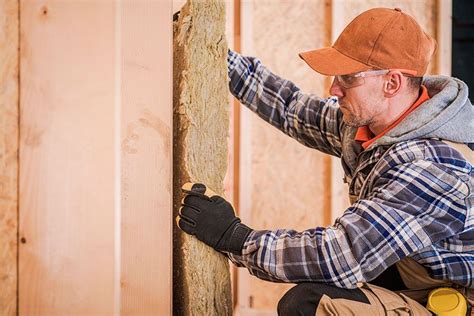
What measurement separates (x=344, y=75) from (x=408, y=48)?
20 cm

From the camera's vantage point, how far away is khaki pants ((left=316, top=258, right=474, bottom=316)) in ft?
4.66

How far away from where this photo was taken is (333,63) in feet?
5.28

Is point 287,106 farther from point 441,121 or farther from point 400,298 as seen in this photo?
point 400,298

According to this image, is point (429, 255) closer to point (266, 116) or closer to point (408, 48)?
point (408, 48)

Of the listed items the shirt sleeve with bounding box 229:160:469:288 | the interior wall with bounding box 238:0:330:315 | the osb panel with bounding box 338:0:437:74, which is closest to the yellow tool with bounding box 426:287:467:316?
the shirt sleeve with bounding box 229:160:469:288

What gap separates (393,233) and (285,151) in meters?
1.77

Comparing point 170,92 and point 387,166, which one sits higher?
point 170,92

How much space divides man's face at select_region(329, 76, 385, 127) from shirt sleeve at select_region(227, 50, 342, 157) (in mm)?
247

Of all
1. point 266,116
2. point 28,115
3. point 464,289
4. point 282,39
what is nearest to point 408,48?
point 266,116

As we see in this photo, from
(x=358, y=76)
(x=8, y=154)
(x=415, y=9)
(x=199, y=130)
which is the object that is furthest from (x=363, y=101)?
(x=415, y=9)

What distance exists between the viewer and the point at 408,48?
158 cm

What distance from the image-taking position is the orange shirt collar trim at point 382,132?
163cm

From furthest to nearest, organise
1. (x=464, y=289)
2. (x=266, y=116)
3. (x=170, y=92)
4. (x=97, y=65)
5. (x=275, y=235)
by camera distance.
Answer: (x=266, y=116)
(x=464, y=289)
(x=275, y=235)
(x=170, y=92)
(x=97, y=65)

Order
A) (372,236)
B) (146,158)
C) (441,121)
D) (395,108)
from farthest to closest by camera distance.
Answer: (395,108), (441,121), (372,236), (146,158)
